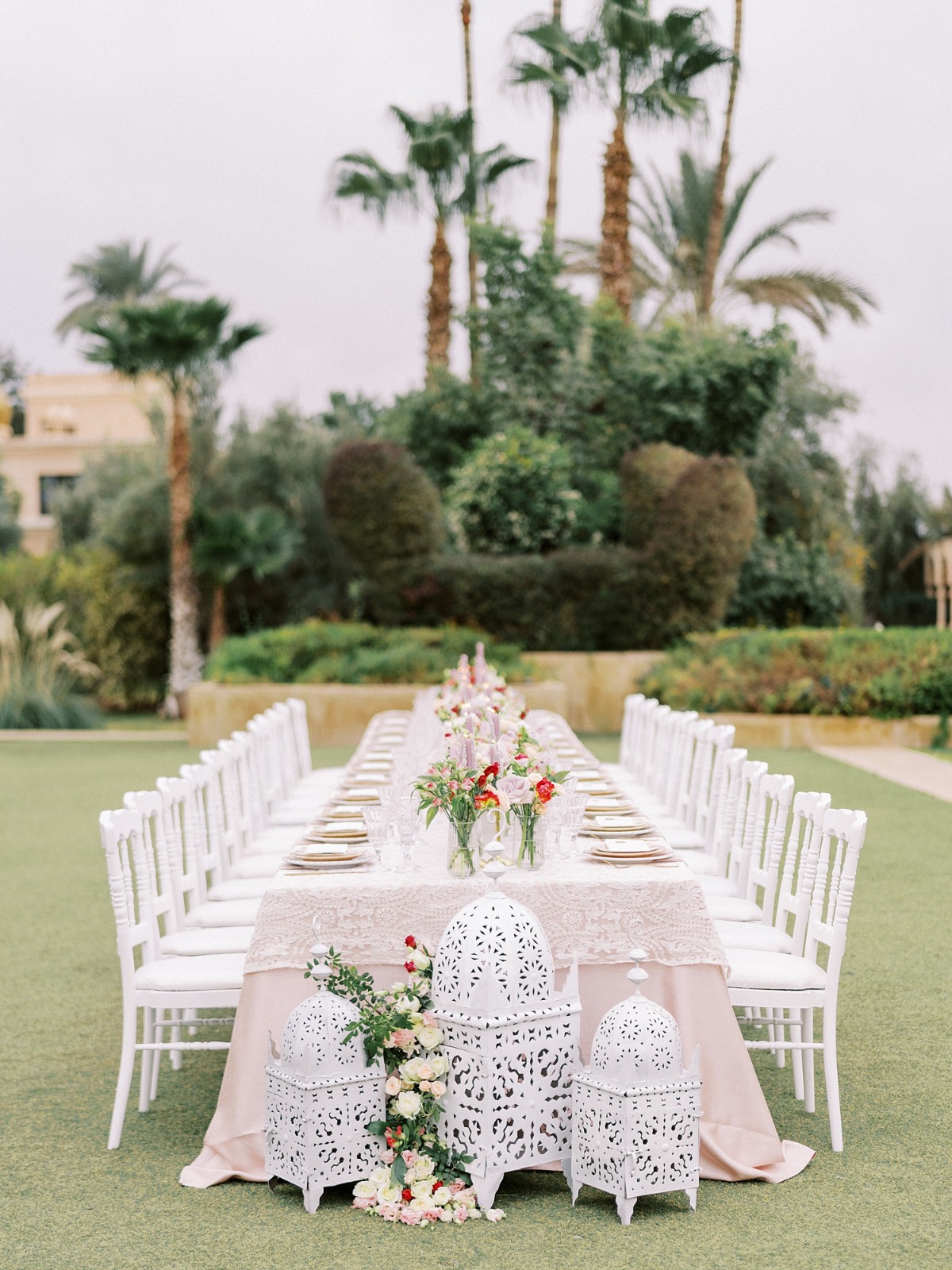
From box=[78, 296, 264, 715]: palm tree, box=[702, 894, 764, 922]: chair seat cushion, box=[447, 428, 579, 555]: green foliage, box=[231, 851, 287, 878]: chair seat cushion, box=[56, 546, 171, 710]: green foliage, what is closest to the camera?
box=[702, 894, 764, 922]: chair seat cushion

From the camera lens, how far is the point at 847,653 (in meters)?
15.1

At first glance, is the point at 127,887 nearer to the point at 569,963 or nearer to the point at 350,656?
the point at 569,963

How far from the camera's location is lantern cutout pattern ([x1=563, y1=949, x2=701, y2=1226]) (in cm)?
329

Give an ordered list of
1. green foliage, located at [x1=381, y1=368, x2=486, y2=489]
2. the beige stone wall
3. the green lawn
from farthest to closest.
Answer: green foliage, located at [x1=381, y1=368, x2=486, y2=489] < the beige stone wall < the green lawn

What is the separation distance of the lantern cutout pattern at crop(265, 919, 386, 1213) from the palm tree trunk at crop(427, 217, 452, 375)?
18.6 m

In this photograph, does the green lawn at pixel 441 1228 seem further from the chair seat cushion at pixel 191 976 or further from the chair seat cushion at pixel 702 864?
the chair seat cushion at pixel 702 864

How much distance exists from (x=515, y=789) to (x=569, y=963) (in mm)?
514

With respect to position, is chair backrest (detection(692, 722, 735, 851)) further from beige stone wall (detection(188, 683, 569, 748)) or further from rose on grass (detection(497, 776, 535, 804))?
beige stone wall (detection(188, 683, 569, 748))

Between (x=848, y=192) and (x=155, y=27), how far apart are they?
12.9 m

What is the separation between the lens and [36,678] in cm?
1694

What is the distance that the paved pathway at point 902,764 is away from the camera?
11414 mm

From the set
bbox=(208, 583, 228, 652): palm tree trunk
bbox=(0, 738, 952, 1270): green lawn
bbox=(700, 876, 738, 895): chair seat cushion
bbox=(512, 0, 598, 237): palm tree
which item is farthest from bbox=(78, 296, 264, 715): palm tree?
bbox=(700, 876, 738, 895): chair seat cushion

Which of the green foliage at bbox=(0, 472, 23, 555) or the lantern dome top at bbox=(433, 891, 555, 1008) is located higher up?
the green foliage at bbox=(0, 472, 23, 555)

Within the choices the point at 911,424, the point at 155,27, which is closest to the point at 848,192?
the point at 911,424
